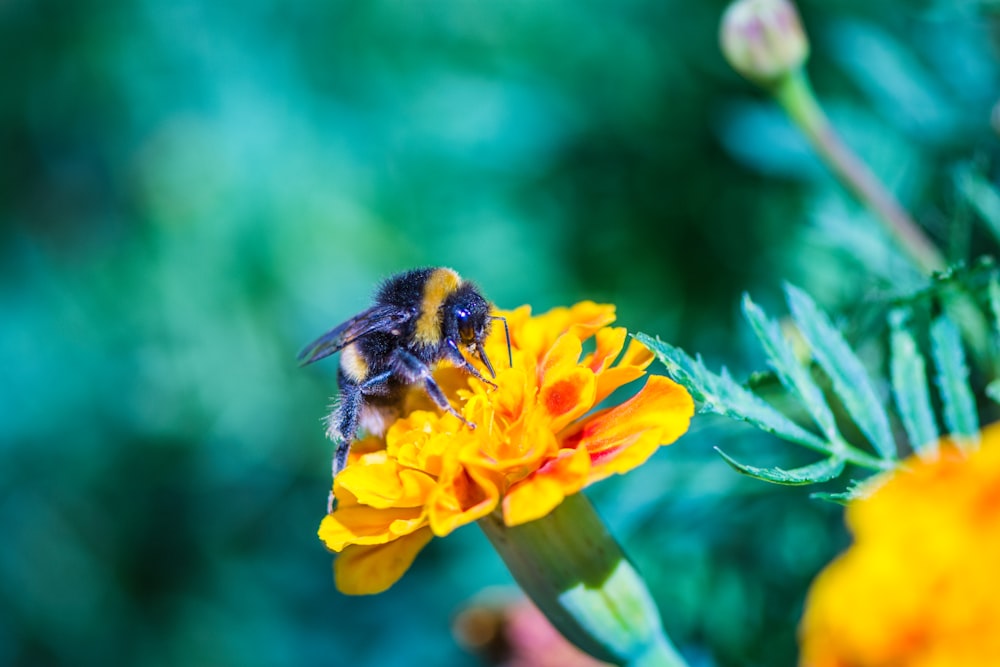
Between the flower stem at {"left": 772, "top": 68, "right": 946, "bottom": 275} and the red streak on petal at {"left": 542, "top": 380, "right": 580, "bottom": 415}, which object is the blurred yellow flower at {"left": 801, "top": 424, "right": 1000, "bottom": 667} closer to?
the red streak on petal at {"left": 542, "top": 380, "right": 580, "bottom": 415}

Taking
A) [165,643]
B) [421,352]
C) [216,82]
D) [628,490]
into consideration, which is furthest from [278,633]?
[216,82]

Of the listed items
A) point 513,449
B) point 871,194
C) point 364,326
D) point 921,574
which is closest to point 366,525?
point 513,449

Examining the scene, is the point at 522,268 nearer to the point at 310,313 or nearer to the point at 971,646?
the point at 310,313

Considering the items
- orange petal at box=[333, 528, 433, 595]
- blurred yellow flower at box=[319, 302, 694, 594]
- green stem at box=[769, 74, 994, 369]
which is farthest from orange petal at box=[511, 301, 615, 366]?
green stem at box=[769, 74, 994, 369]

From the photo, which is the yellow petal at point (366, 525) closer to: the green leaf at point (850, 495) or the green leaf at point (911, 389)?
the green leaf at point (850, 495)

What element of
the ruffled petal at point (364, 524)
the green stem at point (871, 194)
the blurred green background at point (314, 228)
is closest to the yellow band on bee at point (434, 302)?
the ruffled petal at point (364, 524)

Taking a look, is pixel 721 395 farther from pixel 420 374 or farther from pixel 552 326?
pixel 420 374

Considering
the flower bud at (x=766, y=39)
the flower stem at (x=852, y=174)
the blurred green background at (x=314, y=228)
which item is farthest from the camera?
the blurred green background at (x=314, y=228)
